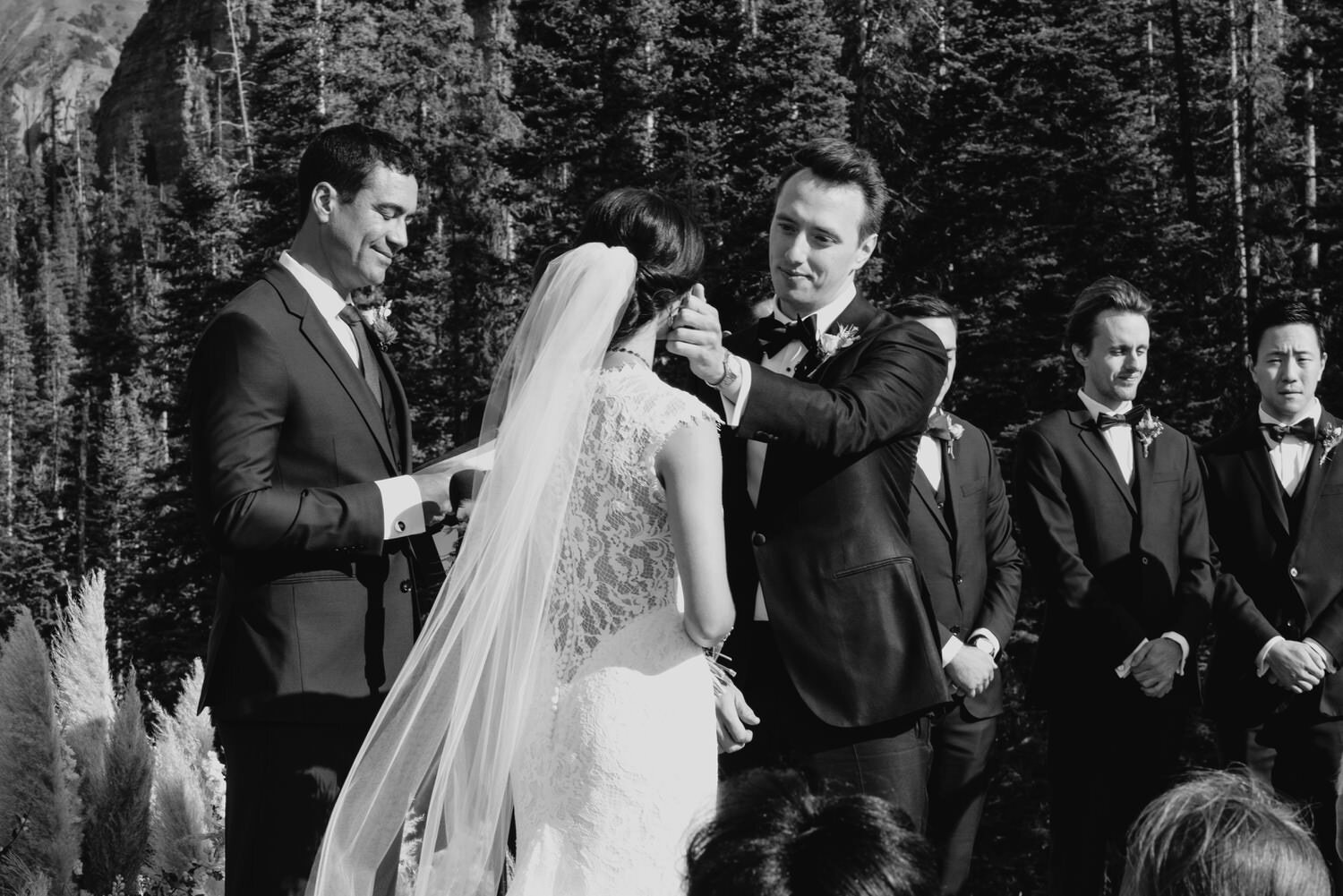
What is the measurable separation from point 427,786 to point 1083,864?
8.96ft

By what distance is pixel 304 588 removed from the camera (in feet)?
11.3

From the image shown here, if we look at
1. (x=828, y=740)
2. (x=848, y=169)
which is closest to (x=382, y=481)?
(x=828, y=740)

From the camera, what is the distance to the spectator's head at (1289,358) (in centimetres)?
Result: 529

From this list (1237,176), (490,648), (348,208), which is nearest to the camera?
(490,648)

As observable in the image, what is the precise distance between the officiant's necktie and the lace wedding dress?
2.59ft

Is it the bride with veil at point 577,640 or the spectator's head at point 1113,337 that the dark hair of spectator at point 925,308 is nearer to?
the spectator's head at point 1113,337

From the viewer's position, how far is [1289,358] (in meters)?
5.29

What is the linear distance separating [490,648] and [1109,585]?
282 centimetres

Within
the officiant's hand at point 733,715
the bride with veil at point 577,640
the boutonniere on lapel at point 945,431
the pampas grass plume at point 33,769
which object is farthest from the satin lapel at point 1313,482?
the pampas grass plume at point 33,769

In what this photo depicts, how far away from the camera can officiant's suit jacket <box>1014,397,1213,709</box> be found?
16.6ft

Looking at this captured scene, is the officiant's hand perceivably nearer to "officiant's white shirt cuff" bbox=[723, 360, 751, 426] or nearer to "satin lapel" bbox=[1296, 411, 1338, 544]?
"officiant's white shirt cuff" bbox=[723, 360, 751, 426]

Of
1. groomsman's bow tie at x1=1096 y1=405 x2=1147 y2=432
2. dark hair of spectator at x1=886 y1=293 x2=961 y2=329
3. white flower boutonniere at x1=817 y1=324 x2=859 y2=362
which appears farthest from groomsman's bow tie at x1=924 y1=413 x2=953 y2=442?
white flower boutonniere at x1=817 y1=324 x2=859 y2=362

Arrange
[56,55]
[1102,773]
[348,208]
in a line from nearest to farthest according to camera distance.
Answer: [348,208]
[1102,773]
[56,55]

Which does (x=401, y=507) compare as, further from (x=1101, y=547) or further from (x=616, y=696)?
(x=1101, y=547)
